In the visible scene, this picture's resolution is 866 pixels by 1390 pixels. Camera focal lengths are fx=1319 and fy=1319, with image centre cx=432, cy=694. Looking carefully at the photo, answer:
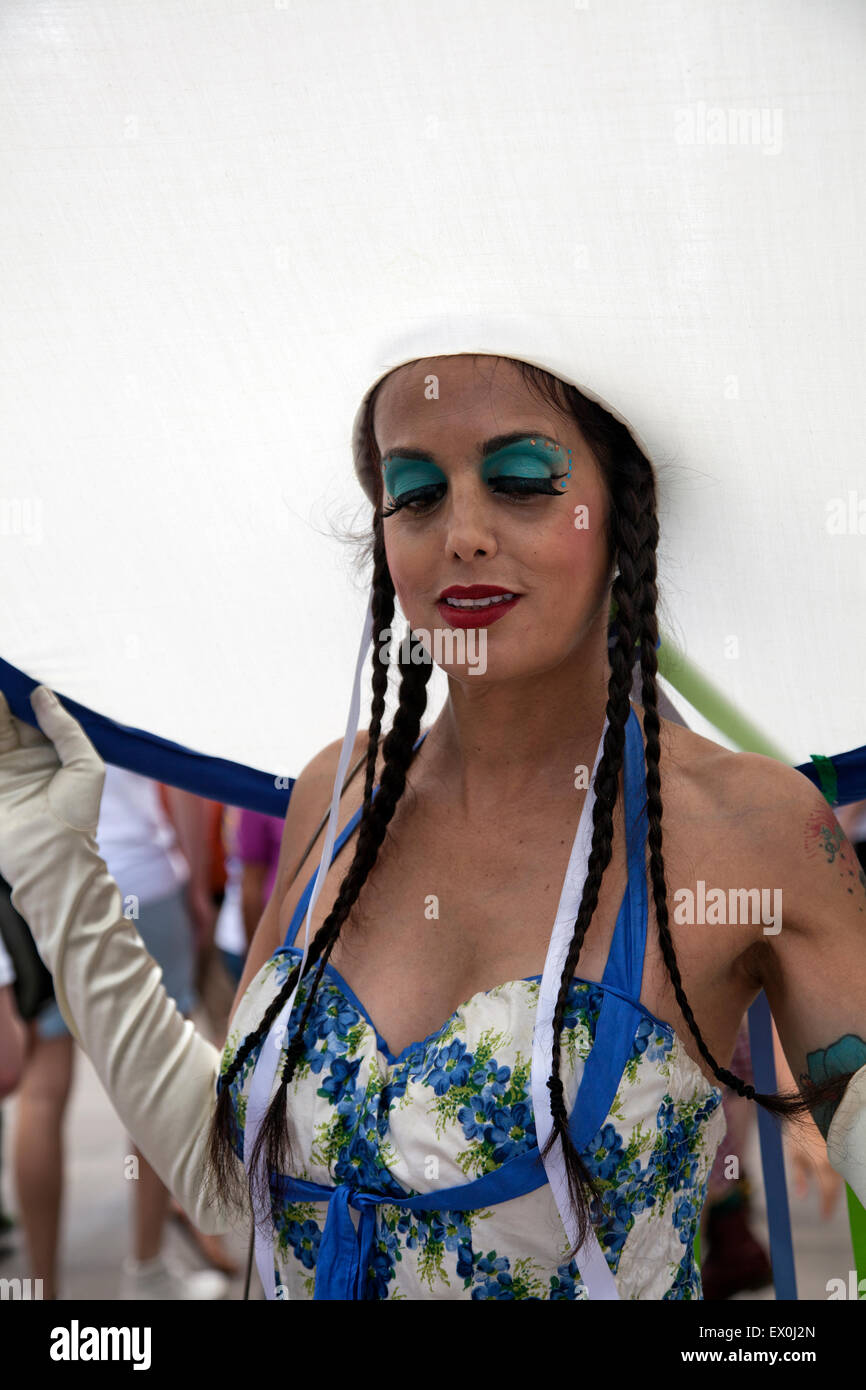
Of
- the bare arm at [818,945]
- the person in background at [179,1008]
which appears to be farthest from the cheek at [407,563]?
the person in background at [179,1008]

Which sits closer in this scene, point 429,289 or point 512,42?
point 512,42

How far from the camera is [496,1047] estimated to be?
128 centimetres

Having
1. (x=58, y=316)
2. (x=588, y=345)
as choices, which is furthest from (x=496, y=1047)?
(x=58, y=316)

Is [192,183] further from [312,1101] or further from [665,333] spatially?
[312,1101]

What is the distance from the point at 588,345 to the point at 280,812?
77 centimetres

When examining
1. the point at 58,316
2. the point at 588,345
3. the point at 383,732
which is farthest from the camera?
the point at 383,732

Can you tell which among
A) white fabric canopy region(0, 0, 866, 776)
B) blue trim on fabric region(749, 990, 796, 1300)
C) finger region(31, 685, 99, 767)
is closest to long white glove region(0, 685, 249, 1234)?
finger region(31, 685, 99, 767)

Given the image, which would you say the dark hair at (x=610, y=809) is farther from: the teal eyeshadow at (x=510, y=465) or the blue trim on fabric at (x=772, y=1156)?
the blue trim on fabric at (x=772, y=1156)

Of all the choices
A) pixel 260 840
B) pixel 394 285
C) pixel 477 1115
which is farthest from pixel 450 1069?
pixel 260 840

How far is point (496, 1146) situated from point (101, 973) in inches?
22.2

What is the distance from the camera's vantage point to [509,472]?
4.31ft

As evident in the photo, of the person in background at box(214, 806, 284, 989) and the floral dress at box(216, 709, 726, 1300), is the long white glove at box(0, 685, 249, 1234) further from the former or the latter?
the person in background at box(214, 806, 284, 989)

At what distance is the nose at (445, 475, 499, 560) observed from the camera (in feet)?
4.24

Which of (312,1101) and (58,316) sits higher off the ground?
(58,316)
